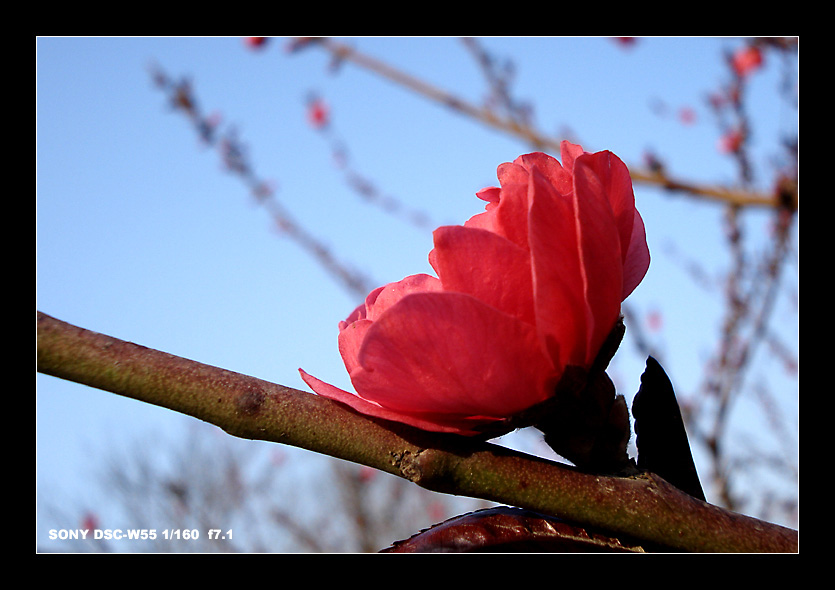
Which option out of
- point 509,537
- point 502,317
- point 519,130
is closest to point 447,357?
point 502,317

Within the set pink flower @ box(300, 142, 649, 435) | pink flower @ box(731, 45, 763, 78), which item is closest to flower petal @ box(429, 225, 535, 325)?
pink flower @ box(300, 142, 649, 435)

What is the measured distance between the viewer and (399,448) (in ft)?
1.49

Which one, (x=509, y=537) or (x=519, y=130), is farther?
(x=519, y=130)

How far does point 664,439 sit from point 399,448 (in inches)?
8.5

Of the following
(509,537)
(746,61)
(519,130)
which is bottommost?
(509,537)

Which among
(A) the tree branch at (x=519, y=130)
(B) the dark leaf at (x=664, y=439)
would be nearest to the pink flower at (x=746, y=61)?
(A) the tree branch at (x=519, y=130)

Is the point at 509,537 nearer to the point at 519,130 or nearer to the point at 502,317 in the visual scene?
the point at 502,317

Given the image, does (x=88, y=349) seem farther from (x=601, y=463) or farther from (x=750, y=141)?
(x=750, y=141)

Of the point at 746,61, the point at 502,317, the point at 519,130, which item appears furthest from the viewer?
the point at 746,61

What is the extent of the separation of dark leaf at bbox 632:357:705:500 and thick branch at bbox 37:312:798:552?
4cm

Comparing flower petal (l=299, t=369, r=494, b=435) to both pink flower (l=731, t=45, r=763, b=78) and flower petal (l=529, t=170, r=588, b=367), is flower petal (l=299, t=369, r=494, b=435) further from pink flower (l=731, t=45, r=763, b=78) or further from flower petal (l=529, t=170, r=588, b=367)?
pink flower (l=731, t=45, r=763, b=78)

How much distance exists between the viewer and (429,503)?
36.7ft

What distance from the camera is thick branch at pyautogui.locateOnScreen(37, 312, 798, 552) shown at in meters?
0.42
